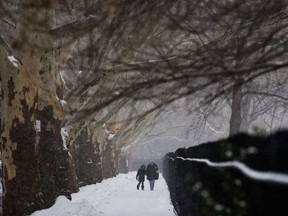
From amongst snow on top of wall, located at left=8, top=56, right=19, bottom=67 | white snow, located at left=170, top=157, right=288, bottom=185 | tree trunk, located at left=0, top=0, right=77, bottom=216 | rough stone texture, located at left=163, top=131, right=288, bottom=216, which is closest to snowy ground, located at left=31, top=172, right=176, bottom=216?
tree trunk, located at left=0, top=0, right=77, bottom=216

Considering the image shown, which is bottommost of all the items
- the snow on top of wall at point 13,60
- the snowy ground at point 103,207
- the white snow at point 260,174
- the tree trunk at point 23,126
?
the snowy ground at point 103,207

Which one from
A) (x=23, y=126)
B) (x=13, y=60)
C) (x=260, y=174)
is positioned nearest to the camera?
(x=260, y=174)

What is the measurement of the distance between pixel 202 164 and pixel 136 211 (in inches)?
405

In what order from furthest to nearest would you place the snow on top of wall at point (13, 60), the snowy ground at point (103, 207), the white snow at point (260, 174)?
1. the snowy ground at point (103, 207)
2. the snow on top of wall at point (13, 60)
3. the white snow at point (260, 174)

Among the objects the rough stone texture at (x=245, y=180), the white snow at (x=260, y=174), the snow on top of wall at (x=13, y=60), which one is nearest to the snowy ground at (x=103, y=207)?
the snow on top of wall at (x=13, y=60)

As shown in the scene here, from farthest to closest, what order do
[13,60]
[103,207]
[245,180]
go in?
[103,207], [13,60], [245,180]

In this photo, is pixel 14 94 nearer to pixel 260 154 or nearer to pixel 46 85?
pixel 46 85

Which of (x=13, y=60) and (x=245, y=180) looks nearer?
(x=245, y=180)

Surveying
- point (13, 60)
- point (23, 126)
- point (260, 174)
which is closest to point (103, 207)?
point (23, 126)

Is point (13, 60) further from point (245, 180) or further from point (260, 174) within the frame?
point (260, 174)

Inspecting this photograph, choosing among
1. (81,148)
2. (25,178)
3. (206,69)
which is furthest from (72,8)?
(81,148)

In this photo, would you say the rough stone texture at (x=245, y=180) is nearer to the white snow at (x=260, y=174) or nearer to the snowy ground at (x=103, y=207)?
the white snow at (x=260, y=174)

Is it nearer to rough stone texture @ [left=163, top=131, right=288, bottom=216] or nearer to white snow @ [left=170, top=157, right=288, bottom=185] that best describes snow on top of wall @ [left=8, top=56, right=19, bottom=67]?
rough stone texture @ [left=163, top=131, right=288, bottom=216]

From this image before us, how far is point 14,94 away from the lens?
1208cm
